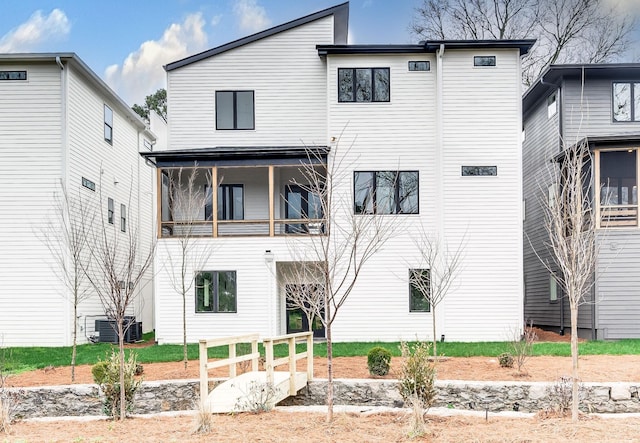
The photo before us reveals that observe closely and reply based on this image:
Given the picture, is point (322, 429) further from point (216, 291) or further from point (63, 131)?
point (63, 131)

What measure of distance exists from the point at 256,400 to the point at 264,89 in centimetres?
1419

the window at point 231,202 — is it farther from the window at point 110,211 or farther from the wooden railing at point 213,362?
the wooden railing at point 213,362

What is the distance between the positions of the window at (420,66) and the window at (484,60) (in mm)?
1405

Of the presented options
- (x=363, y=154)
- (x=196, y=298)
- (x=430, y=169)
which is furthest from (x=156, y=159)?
(x=430, y=169)

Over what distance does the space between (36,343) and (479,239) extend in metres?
13.5

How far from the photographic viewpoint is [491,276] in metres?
20.0

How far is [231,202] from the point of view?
2253 cm

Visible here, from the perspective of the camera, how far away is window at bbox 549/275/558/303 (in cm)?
2311

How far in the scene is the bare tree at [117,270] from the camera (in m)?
10.1

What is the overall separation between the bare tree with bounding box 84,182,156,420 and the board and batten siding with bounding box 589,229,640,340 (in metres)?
12.7

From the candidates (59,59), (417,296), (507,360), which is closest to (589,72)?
(417,296)

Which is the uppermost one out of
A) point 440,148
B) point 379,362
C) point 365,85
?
point 365,85

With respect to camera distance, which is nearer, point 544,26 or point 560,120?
point 560,120

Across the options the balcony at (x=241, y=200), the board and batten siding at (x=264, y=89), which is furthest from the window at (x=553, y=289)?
the board and batten siding at (x=264, y=89)
